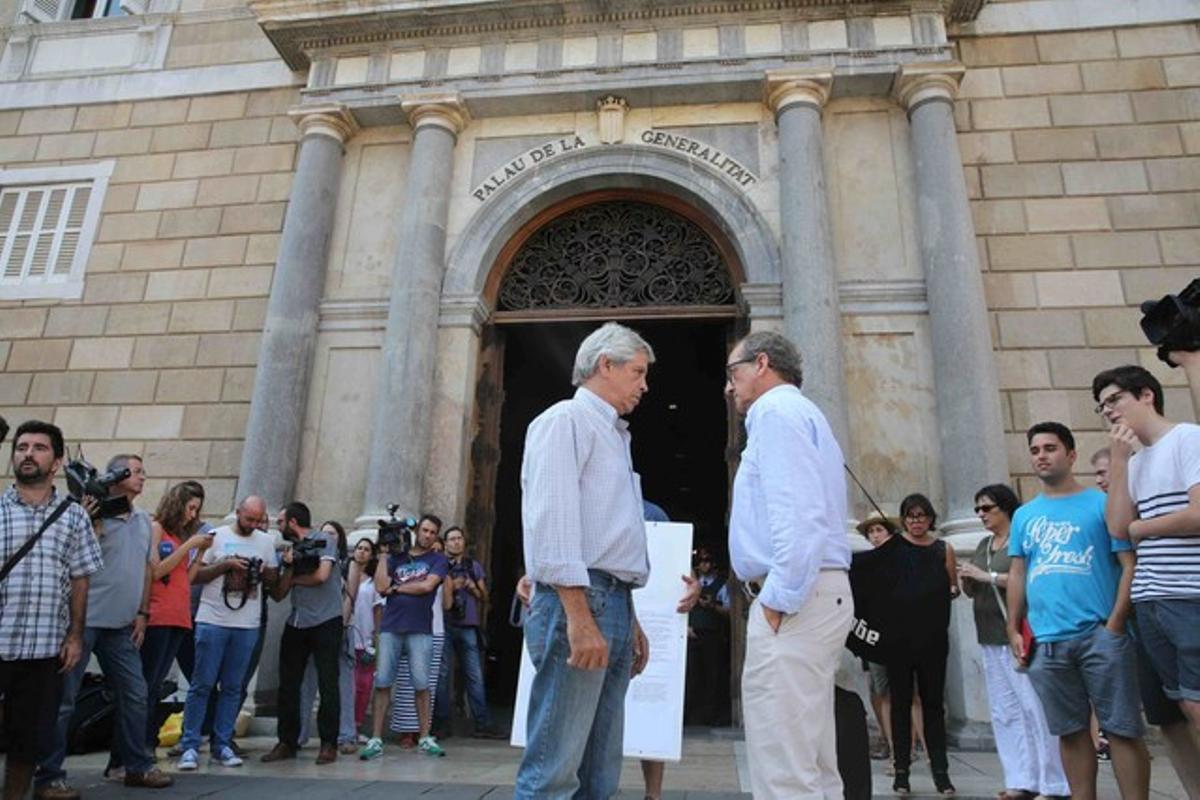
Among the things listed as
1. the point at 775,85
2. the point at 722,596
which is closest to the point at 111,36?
the point at 775,85

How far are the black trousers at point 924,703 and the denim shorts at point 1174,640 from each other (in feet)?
4.36

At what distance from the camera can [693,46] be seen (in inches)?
348

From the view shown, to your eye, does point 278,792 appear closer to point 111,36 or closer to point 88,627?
point 88,627

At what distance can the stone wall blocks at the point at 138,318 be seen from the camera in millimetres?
9477

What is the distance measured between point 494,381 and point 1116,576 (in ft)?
20.8

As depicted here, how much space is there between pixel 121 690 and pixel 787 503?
404 cm

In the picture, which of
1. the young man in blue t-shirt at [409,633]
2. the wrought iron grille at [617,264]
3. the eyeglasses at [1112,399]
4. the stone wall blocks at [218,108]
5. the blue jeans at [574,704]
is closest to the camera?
the blue jeans at [574,704]

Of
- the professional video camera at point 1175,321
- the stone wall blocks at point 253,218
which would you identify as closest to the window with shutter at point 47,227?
the stone wall blocks at point 253,218

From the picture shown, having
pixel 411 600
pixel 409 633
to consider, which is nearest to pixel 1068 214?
pixel 411 600

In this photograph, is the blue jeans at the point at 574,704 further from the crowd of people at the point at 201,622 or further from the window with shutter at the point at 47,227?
the window with shutter at the point at 47,227

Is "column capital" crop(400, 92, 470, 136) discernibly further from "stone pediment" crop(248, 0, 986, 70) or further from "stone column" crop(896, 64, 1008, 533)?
"stone column" crop(896, 64, 1008, 533)

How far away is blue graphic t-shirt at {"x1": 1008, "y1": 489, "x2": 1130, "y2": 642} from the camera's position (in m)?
3.54

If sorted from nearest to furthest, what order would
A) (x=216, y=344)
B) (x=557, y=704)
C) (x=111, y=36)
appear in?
(x=557, y=704) < (x=216, y=344) < (x=111, y=36)

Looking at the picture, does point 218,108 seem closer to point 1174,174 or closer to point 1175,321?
point 1175,321
